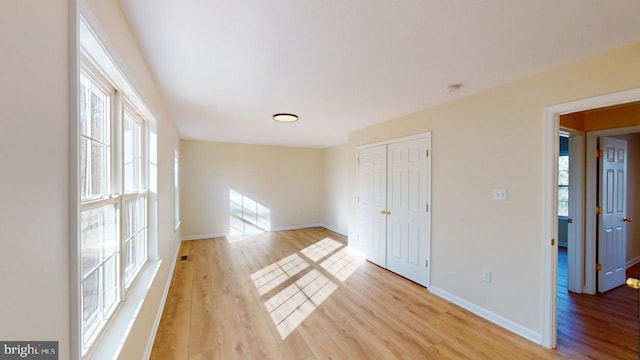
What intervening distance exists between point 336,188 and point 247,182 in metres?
2.35

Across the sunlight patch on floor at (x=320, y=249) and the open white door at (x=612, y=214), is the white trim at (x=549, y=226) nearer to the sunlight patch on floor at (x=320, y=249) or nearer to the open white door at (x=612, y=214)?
the open white door at (x=612, y=214)

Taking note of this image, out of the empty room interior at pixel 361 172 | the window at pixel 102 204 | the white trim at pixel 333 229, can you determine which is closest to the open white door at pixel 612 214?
the empty room interior at pixel 361 172

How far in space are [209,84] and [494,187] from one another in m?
3.07

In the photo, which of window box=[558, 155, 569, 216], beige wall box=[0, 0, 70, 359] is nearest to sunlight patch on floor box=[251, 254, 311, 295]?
beige wall box=[0, 0, 70, 359]

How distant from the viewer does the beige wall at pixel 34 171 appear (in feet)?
1.87

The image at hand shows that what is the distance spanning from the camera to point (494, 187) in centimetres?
247

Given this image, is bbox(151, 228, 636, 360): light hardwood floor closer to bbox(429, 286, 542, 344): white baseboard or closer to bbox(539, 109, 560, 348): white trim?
bbox(429, 286, 542, 344): white baseboard

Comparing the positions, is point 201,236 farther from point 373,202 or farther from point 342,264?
point 373,202

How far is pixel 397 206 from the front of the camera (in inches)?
145

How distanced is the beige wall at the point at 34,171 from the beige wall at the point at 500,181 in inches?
123

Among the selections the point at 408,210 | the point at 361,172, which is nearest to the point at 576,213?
the point at 408,210

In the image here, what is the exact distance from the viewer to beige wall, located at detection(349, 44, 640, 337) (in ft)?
6.57

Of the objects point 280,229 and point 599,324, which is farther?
point 280,229

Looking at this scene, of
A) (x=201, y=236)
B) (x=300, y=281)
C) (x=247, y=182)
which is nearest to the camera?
(x=300, y=281)
